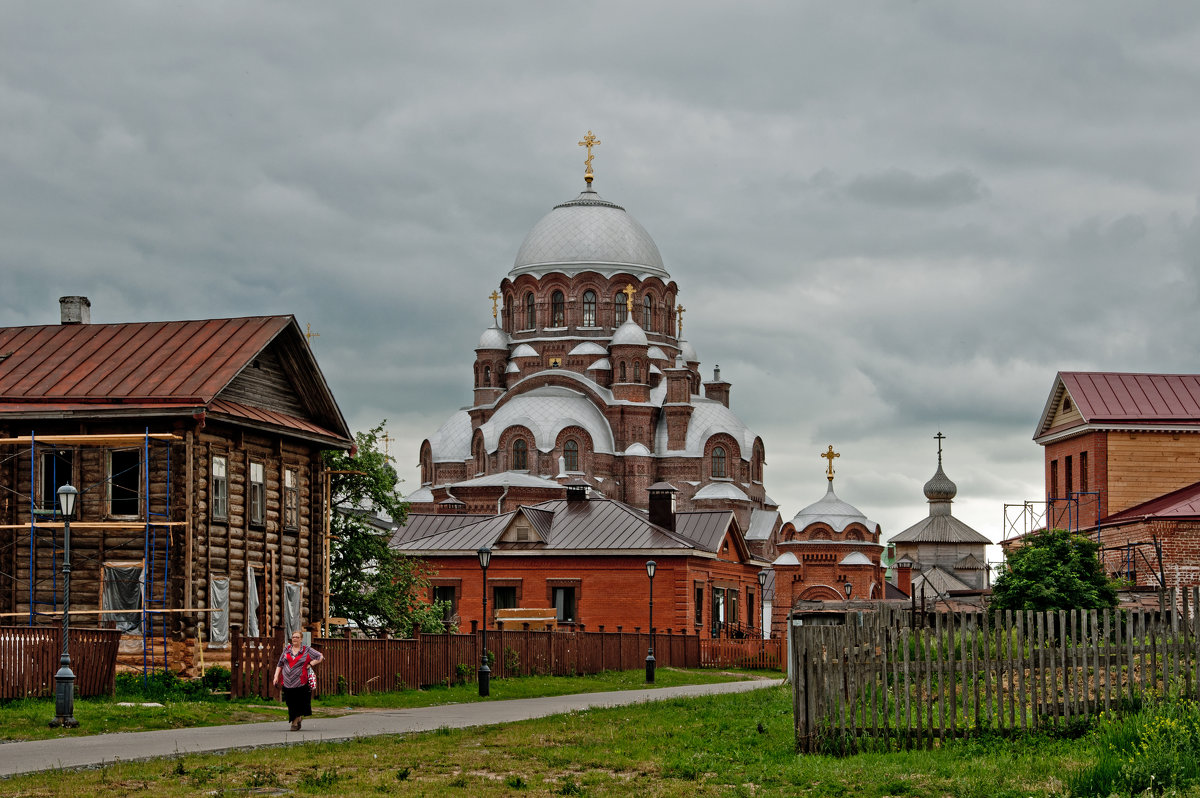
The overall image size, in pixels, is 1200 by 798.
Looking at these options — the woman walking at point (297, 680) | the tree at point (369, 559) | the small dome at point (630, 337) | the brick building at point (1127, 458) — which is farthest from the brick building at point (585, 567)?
the woman walking at point (297, 680)

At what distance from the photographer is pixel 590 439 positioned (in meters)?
78.6

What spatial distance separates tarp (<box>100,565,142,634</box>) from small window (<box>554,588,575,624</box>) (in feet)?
82.1

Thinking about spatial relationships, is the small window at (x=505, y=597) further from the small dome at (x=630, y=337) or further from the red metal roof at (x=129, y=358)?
the small dome at (x=630, y=337)

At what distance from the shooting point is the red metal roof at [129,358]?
91.1 feet

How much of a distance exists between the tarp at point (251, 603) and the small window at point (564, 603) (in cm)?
2261

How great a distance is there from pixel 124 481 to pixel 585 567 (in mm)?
24627

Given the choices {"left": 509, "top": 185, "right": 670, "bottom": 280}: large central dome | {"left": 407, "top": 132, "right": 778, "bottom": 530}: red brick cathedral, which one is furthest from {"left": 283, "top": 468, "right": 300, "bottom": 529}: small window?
{"left": 509, "top": 185, "right": 670, "bottom": 280}: large central dome

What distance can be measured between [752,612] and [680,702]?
1448 inches

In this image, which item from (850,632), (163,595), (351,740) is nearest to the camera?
(850,632)

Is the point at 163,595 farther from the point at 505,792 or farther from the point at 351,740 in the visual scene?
the point at 505,792

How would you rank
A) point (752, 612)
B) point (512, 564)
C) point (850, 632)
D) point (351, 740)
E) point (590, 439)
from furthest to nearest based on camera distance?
point (590, 439), point (752, 612), point (512, 564), point (351, 740), point (850, 632)

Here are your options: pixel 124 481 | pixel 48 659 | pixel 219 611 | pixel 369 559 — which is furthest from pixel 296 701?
pixel 369 559

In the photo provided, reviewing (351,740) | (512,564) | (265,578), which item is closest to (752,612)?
(512,564)

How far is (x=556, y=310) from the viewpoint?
8588 centimetres
